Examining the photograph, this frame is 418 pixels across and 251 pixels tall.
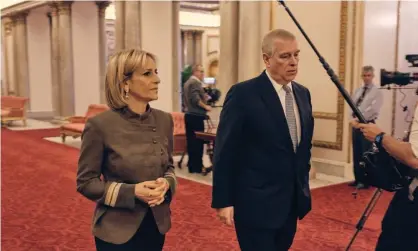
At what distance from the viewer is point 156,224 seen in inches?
73.6

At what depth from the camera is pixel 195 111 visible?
7059 millimetres

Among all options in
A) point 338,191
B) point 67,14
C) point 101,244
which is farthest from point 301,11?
point 67,14

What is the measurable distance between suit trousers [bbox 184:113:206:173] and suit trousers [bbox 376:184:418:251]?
4.93 meters

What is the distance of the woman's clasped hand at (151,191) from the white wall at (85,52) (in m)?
13.5

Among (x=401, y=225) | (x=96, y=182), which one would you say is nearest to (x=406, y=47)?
(x=401, y=225)

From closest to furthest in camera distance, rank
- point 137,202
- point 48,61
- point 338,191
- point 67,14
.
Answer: point 137,202
point 338,191
point 67,14
point 48,61

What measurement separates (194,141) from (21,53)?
1251 cm

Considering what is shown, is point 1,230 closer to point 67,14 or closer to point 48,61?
point 67,14

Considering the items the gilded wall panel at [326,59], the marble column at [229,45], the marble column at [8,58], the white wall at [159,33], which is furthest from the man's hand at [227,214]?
the marble column at [8,58]

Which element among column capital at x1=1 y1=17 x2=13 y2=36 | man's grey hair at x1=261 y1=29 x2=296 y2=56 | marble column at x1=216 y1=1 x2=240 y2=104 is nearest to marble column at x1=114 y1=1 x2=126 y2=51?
marble column at x1=216 y1=1 x2=240 y2=104

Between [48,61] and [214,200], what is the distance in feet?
57.1

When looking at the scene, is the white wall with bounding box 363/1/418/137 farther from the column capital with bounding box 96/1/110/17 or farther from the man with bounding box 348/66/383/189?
the column capital with bounding box 96/1/110/17

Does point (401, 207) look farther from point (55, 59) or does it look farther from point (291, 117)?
point (55, 59)

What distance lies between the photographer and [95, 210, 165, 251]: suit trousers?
1817 millimetres
